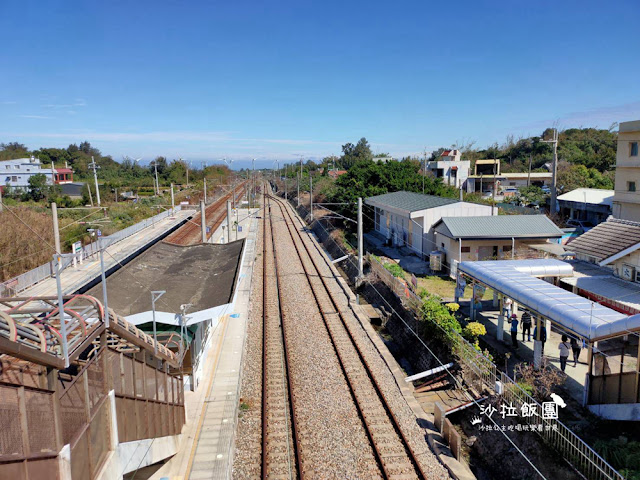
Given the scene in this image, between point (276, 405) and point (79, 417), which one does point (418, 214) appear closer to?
point (276, 405)

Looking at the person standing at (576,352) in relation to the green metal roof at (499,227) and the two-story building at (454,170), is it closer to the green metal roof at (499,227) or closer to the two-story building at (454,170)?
the green metal roof at (499,227)

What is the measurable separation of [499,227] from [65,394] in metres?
19.8

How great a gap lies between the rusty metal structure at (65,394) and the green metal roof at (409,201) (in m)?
19.9

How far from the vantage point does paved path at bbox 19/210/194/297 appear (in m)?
18.5

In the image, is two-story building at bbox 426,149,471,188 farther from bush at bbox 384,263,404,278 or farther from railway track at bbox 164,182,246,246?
bush at bbox 384,263,404,278

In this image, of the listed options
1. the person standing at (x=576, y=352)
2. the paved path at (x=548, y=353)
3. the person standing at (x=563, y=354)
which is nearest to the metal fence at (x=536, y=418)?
the paved path at (x=548, y=353)

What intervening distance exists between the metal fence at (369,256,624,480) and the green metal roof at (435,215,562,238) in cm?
730

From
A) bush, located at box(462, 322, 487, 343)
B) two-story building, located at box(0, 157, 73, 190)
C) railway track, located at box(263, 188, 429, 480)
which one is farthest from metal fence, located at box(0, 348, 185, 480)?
two-story building, located at box(0, 157, 73, 190)

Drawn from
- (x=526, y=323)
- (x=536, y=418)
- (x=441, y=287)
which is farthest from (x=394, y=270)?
(x=536, y=418)

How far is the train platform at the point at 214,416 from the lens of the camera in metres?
8.41

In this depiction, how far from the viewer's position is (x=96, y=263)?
23484 mm

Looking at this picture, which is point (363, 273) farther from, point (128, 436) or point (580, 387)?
point (128, 436)

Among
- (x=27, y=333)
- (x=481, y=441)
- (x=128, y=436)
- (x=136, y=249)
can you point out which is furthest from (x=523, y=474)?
(x=136, y=249)

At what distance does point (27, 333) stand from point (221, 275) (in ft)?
35.8
